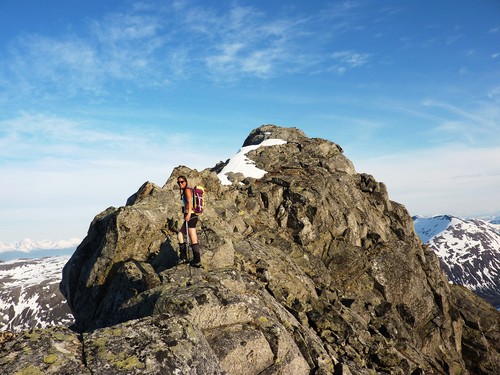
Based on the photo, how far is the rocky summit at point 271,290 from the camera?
10.5 meters

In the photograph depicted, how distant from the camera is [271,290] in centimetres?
2294

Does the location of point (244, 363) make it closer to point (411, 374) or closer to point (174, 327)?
point (174, 327)

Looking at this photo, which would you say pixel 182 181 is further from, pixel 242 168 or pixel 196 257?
pixel 242 168

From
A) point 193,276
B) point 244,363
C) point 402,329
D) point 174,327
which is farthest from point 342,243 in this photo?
point 174,327

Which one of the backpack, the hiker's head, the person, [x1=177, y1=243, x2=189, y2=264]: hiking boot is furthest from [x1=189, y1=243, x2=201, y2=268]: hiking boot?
the hiker's head

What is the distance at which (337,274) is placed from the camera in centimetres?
3381

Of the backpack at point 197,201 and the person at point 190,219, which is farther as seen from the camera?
the backpack at point 197,201

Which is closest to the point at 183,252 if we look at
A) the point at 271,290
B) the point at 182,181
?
the point at 182,181

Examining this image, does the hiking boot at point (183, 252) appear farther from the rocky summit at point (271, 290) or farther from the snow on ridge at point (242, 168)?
the snow on ridge at point (242, 168)

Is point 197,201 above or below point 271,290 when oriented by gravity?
above

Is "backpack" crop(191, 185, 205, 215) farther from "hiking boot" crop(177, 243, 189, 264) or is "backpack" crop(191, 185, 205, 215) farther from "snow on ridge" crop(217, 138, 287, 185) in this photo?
"snow on ridge" crop(217, 138, 287, 185)

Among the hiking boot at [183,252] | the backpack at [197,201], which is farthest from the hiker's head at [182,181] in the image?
the hiking boot at [183,252]

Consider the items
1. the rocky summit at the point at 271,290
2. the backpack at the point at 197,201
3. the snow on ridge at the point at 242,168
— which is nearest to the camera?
the rocky summit at the point at 271,290

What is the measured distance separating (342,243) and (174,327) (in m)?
28.4
